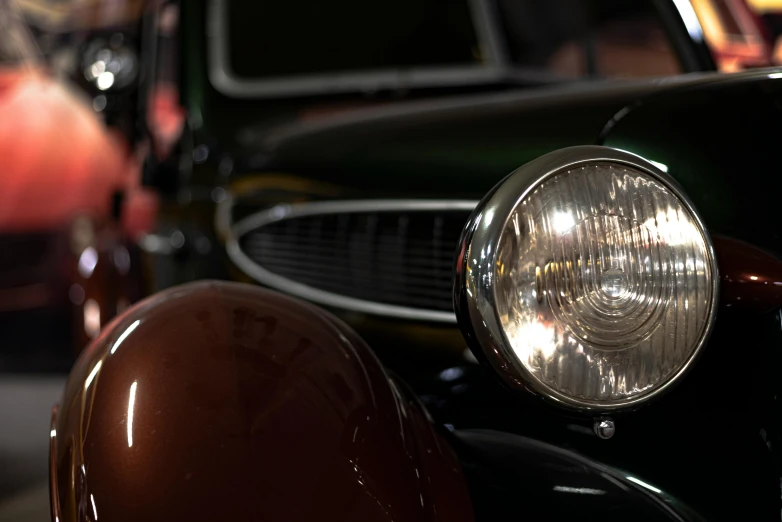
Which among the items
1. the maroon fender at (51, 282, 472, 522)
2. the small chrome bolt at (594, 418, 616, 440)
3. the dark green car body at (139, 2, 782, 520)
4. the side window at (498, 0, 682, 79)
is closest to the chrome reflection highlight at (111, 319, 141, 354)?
the maroon fender at (51, 282, 472, 522)

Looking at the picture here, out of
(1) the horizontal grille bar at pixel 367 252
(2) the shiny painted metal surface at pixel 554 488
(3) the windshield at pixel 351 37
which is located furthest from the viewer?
(3) the windshield at pixel 351 37

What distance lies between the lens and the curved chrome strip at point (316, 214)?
1021 millimetres

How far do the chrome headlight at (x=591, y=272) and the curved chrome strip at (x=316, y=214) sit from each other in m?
0.30

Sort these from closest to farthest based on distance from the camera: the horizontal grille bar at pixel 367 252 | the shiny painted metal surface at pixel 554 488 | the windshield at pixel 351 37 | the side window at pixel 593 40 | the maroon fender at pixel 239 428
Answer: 1. the maroon fender at pixel 239 428
2. the shiny painted metal surface at pixel 554 488
3. the horizontal grille bar at pixel 367 252
4. the side window at pixel 593 40
5. the windshield at pixel 351 37

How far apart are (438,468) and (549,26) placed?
1.19 m

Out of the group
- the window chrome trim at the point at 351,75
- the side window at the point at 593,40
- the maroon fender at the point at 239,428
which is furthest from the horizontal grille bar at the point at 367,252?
the side window at the point at 593,40

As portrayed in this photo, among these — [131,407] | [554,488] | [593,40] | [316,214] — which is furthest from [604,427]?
[593,40]

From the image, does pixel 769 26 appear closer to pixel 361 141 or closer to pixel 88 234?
pixel 361 141

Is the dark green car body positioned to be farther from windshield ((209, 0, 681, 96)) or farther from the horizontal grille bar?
windshield ((209, 0, 681, 96))

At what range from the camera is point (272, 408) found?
69 centimetres

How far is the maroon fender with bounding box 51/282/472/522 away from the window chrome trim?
0.98 meters

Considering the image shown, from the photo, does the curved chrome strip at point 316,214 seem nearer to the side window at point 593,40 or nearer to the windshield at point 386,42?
the windshield at point 386,42

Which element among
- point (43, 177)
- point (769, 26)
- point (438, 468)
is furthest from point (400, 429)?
point (43, 177)

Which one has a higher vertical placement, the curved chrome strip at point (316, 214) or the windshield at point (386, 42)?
the windshield at point (386, 42)
